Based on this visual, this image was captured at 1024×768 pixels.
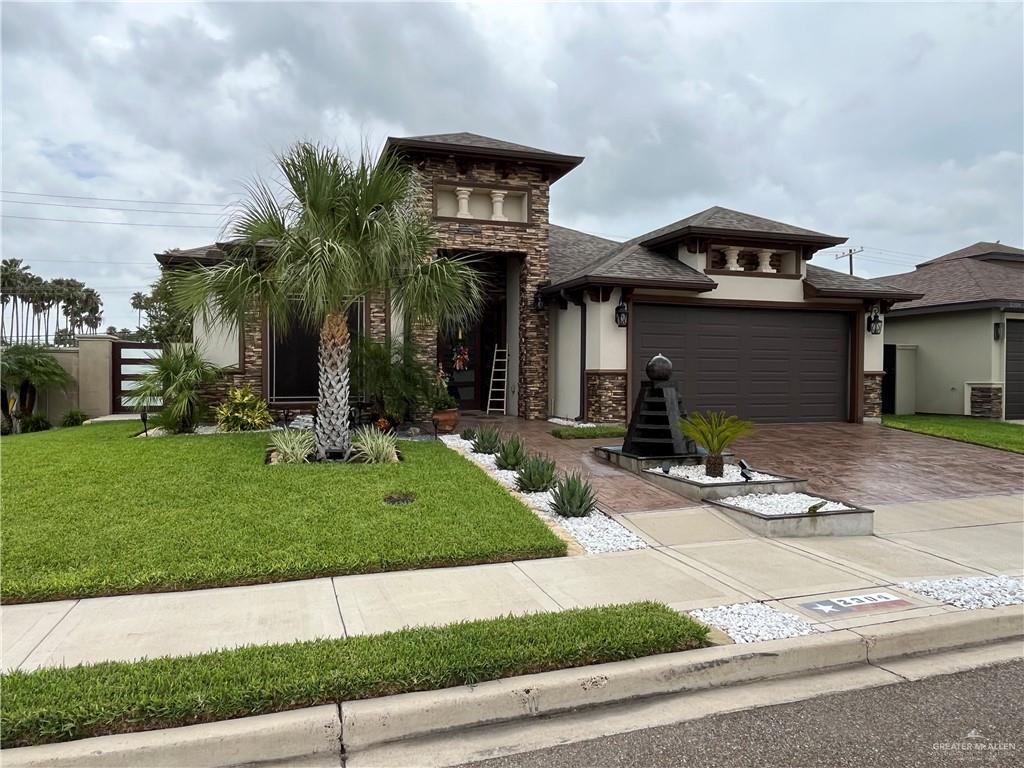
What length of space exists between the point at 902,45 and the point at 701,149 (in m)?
9.39

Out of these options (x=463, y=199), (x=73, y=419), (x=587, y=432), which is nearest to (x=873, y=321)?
(x=587, y=432)

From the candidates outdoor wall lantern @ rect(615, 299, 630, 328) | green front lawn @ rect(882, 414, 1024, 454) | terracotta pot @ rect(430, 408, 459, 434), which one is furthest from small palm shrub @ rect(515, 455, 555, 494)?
green front lawn @ rect(882, 414, 1024, 454)

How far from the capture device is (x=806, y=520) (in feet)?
20.9

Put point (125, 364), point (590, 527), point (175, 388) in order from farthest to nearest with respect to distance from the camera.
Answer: point (125, 364) < point (175, 388) < point (590, 527)

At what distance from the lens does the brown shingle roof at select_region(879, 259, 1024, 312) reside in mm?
16812

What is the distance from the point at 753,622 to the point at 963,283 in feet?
62.2

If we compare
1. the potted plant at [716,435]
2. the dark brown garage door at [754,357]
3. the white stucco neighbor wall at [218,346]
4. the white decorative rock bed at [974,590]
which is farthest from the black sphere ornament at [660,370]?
the white stucco neighbor wall at [218,346]

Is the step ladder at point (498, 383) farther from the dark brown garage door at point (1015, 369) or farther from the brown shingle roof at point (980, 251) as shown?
the brown shingle roof at point (980, 251)

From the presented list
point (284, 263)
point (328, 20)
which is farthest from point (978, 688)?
point (328, 20)

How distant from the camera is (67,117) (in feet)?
33.6

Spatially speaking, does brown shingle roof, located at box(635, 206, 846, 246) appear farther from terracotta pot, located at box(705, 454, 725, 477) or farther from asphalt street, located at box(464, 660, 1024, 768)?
asphalt street, located at box(464, 660, 1024, 768)

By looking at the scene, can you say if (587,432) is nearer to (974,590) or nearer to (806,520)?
(806,520)

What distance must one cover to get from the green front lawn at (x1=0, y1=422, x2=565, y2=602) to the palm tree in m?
1.69

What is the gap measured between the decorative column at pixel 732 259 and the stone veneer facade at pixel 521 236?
4.16 meters
